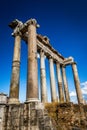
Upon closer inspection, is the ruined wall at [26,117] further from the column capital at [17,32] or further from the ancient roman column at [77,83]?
the ancient roman column at [77,83]

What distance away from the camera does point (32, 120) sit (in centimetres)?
1067

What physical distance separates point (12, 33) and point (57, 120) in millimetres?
12409

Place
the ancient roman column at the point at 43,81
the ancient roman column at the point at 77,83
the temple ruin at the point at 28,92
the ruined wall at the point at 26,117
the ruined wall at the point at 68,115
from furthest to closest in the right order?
the ancient roman column at the point at 77,83 < the ancient roman column at the point at 43,81 < the ruined wall at the point at 68,115 < the temple ruin at the point at 28,92 < the ruined wall at the point at 26,117

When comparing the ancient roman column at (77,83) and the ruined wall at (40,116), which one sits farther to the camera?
the ancient roman column at (77,83)

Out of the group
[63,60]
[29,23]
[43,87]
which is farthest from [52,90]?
[29,23]

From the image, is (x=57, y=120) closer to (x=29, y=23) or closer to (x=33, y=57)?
(x=33, y=57)

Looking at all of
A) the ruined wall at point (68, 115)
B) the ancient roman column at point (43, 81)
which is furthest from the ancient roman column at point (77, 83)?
the ruined wall at point (68, 115)

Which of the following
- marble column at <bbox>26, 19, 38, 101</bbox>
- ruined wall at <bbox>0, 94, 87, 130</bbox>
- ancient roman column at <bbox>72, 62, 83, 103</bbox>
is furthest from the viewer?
ancient roman column at <bbox>72, 62, 83, 103</bbox>

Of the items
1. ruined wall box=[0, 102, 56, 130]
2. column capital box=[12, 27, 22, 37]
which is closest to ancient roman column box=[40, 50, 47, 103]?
column capital box=[12, 27, 22, 37]

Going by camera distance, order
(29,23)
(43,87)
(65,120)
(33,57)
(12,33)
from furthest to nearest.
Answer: (43,87)
(12,33)
(29,23)
(33,57)
(65,120)

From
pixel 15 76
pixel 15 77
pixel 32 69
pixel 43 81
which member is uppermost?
pixel 43 81

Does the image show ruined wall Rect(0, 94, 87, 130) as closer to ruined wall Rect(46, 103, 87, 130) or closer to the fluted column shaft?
ruined wall Rect(46, 103, 87, 130)

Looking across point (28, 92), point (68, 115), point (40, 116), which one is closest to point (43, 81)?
point (28, 92)

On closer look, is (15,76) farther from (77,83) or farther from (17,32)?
(77,83)
